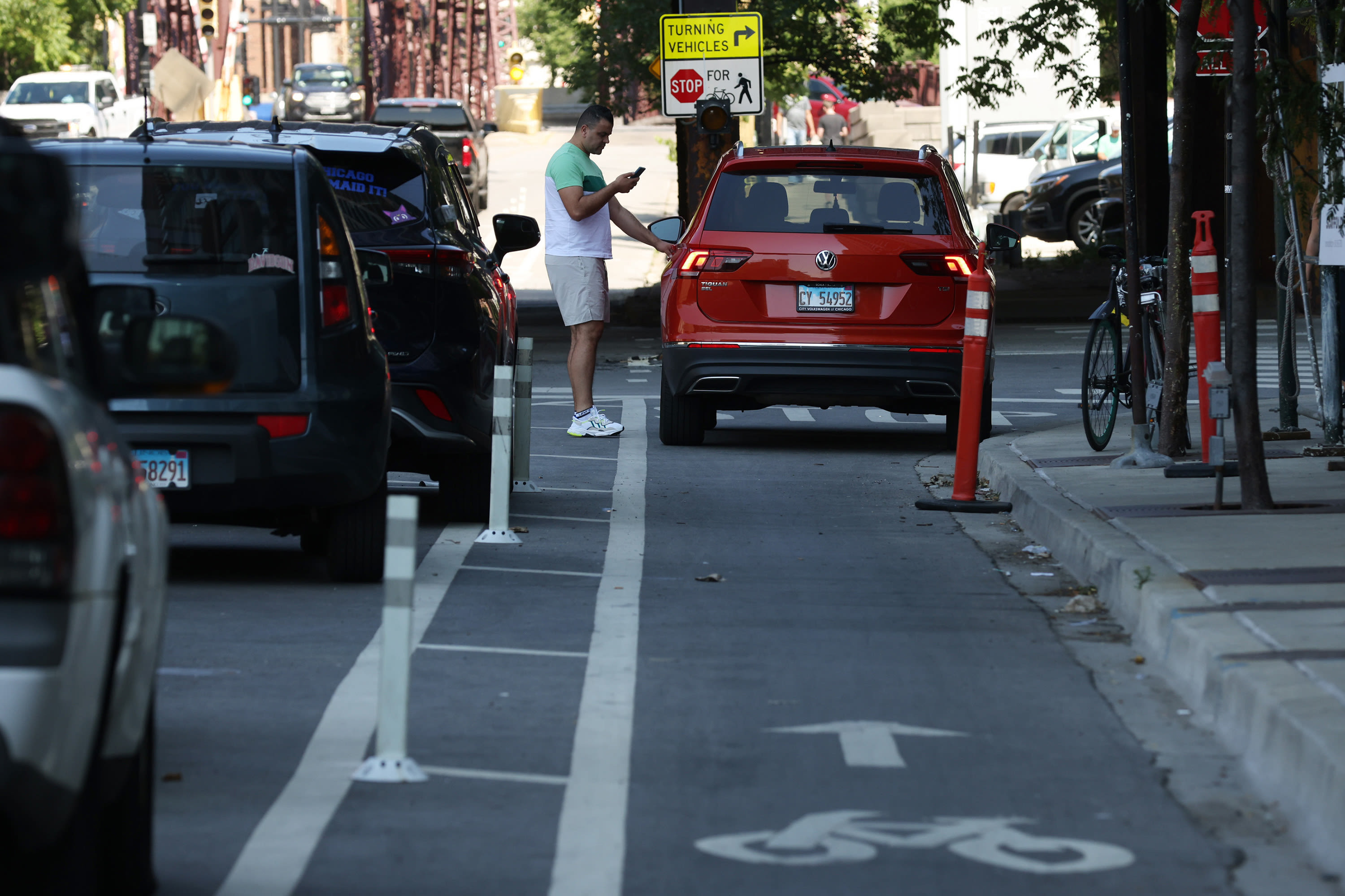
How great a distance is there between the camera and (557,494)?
1153 cm

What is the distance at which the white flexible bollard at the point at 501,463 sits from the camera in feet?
30.6

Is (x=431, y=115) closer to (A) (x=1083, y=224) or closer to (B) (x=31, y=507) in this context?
(A) (x=1083, y=224)

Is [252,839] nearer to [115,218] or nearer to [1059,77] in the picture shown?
[115,218]

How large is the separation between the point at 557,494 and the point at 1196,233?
11.5 ft

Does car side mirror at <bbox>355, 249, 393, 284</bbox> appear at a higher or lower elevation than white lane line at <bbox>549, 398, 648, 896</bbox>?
higher

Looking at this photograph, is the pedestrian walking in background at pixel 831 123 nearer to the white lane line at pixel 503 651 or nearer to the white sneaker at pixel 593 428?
the white sneaker at pixel 593 428

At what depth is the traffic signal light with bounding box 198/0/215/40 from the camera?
46.2 m

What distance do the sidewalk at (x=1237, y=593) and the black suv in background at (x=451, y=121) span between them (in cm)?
3295

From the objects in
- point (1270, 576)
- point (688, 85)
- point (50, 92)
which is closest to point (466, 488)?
point (1270, 576)

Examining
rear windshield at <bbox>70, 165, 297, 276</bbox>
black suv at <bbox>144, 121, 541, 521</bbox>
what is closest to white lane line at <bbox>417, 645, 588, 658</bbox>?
rear windshield at <bbox>70, 165, 297, 276</bbox>

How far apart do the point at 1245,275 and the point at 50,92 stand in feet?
168

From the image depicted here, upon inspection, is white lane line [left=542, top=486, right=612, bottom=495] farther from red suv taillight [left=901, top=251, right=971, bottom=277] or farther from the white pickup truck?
the white pickup truck

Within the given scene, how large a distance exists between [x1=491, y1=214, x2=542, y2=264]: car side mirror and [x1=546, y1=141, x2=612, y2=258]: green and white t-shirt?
1.89 metres

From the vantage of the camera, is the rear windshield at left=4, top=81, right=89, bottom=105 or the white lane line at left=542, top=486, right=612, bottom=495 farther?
the rear windshield at left=4, top=81, right=89, bottom=105
